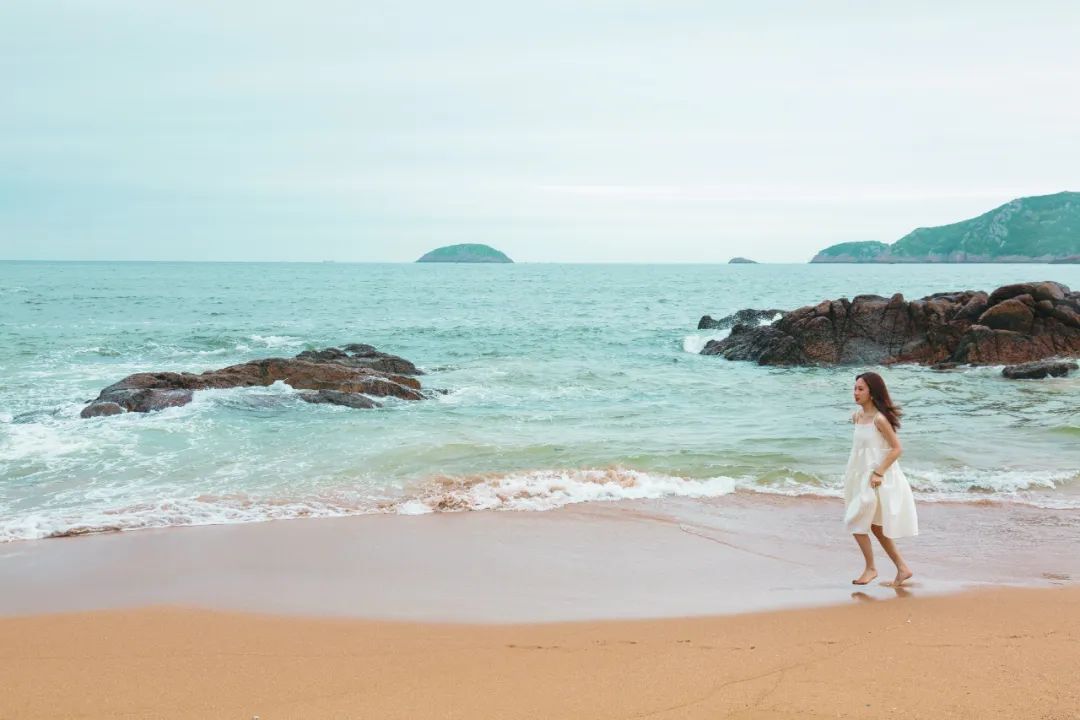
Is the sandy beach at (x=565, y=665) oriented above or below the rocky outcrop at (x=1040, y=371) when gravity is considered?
below

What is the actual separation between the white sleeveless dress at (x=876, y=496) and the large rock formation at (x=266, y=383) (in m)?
12.0

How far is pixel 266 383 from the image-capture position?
61.1ft

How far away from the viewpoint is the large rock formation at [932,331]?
75.4 ft

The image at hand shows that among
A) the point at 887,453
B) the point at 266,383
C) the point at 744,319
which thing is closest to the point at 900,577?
the point at 887,453

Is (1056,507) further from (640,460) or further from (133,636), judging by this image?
(133,636)

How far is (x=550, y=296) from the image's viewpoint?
73.6 metres

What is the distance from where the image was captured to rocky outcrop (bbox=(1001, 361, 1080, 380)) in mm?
20375

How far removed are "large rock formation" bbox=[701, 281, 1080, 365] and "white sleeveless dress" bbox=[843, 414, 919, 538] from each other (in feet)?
59.6

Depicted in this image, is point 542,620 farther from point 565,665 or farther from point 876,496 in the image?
point 876,496

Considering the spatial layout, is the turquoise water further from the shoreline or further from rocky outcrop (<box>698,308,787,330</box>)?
rocky outcrop (<box>698,308,787,330</box>)

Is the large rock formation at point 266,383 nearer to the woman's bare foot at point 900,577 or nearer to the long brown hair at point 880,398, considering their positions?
the long brown hair at point 880,398

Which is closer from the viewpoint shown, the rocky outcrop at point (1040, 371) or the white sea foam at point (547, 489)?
the white sea foam at point (547, 489)

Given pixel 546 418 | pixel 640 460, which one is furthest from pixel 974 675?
pixel 546 418

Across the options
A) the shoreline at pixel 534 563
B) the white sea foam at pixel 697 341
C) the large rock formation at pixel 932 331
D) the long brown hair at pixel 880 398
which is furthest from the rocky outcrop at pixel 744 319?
the long brown hair at pixel 880 398
